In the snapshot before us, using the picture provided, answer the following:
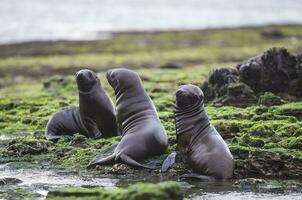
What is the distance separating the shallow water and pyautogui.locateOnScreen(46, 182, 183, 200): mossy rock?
4.85 ft

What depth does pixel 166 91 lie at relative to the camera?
2378 cm

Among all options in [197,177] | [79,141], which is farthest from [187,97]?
[79,141]

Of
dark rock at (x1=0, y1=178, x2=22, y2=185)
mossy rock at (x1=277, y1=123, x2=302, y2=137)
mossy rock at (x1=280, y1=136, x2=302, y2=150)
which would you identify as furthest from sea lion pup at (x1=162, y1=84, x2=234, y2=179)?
dark rock at (x1=0, y1=178, x2=22, y2=185)

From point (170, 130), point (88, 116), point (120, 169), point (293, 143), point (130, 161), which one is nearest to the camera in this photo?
point (120, 169)

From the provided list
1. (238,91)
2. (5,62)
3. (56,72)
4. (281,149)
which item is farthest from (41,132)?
(5,62)

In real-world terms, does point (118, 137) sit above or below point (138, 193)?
below

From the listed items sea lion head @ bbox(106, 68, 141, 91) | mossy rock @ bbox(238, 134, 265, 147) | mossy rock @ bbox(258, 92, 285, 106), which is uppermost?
sea lion head @ bbox(106, 68, 141, 91)

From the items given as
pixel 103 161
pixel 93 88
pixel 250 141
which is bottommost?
pixel 103 161

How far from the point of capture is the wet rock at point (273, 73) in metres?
19.5

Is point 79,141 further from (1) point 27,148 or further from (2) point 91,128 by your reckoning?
(1) point 27,148

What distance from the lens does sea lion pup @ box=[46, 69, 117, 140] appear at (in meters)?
16.2

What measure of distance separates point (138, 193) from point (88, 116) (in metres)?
7.40

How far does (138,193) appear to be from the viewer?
9109 mm

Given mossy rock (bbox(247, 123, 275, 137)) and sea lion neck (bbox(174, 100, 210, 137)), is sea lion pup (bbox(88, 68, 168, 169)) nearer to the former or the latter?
sea lion neck (bbox(174, 100, 210, 137))
